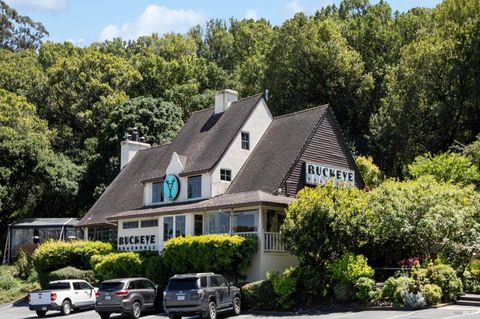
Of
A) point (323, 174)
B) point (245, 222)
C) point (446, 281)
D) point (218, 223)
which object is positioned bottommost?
point (446, 281)

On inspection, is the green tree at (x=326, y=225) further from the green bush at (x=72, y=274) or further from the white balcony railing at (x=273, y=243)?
the green bush at (x=72, y=274)

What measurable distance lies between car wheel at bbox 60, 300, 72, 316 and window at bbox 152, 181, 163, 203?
29.2 ft

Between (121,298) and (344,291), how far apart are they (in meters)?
8.91

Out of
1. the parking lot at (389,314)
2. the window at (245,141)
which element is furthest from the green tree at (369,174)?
the parking lot at (389,314)

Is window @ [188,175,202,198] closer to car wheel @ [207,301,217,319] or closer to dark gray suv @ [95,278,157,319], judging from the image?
dark gray suv @ [95,278,157,319]

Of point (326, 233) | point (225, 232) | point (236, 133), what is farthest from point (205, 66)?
point (326, 233)

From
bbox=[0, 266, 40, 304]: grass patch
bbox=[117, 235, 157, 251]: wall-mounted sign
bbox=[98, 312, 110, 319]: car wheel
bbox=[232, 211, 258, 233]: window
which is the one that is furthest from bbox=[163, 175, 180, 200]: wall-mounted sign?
bbox=[0, 266, 40, 304]: grass patch

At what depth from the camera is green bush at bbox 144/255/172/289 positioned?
32.9 m

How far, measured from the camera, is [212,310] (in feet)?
82.6

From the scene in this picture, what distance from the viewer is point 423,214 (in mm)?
27281

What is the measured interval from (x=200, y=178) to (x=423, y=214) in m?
13.2

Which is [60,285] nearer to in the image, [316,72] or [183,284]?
[183,284]

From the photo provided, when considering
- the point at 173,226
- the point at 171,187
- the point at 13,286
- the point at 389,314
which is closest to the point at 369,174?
the point at 171,187

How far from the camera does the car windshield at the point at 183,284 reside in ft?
81.5
